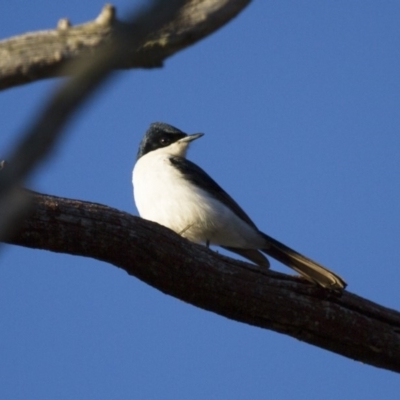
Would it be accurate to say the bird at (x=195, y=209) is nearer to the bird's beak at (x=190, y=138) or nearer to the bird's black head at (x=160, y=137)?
the bird's beak at (x=190, y=138)

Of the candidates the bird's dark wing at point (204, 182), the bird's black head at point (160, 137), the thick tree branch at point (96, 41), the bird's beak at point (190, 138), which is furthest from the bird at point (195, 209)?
the thick tree branch at point (96, 41)

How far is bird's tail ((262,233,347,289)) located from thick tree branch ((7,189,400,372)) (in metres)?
0.24

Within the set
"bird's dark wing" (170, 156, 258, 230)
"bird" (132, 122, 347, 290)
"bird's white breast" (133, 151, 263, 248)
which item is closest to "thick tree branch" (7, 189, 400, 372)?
"bird" (132, 122, 347, 290)

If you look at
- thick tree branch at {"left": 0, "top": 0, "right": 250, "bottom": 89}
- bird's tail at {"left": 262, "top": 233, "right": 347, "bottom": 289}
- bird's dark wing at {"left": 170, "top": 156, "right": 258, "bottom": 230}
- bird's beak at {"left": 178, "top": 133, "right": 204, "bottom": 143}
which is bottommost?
thick tree branch at {"left": 0, "top": 0, "right": 250, "bottom": 89}

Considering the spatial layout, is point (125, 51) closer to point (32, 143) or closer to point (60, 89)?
point (60, 89)

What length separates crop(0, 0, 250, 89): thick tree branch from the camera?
2.04 m

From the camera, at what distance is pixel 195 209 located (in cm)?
865

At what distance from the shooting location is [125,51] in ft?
5.48

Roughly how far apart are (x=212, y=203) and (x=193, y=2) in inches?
254

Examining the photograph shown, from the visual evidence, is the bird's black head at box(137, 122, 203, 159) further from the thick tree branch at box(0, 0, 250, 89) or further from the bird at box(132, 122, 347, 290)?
the thick tree branch at box(0, 0, 250, 89)

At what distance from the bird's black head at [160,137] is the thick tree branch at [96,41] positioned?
7.71 meters

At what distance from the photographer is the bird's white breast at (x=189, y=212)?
8602 mm

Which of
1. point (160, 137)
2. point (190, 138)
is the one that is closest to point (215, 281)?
point (190, 138)

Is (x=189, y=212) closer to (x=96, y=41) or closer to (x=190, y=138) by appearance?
(x=190, y=138)
